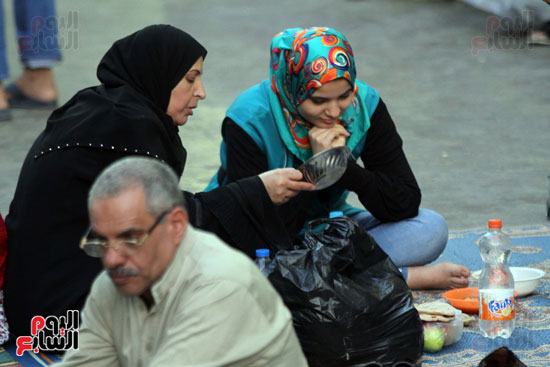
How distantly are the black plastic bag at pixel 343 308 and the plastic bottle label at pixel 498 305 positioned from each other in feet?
1.12

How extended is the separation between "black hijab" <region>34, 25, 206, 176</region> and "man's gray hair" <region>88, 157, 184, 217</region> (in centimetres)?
112

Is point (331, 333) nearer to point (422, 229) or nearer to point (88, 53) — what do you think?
point (422, 229)

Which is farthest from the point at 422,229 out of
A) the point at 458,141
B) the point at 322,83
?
the point at 458,141

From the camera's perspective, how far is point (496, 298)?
3.64 metres

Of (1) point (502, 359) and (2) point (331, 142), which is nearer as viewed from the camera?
(1) point (502, 359)

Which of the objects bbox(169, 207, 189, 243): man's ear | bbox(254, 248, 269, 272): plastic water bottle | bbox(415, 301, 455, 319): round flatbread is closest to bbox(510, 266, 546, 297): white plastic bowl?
bbox(415, 301, 455, 319): round flatbread

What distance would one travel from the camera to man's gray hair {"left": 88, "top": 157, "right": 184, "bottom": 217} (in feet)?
7.51

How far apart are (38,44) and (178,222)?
5192mm

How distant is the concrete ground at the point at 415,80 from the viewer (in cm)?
595

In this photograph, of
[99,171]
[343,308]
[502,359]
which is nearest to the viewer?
[502,359]

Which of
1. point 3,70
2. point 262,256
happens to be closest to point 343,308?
point 262,256

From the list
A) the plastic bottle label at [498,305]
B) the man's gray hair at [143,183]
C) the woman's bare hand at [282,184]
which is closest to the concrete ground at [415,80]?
the plastic bottle label at [498,305]

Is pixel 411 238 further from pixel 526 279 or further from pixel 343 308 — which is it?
pixel 343 308

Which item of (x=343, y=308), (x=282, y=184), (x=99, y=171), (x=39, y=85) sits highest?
(x=99, y=171)
